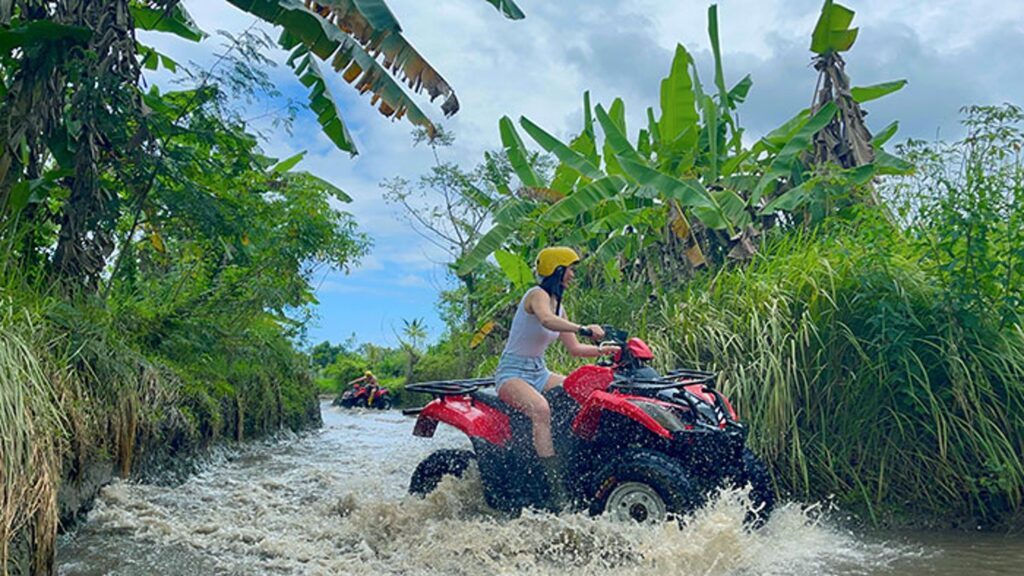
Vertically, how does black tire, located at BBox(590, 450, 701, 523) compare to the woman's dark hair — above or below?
below

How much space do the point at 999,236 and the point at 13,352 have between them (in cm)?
664

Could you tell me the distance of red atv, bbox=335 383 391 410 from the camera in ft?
74.9

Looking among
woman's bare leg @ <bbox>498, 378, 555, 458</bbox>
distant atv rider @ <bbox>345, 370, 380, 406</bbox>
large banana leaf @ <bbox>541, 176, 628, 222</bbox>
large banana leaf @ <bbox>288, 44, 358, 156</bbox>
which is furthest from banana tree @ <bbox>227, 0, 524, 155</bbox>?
distant atv rider @ <bbox>345, 370, 380, 406</bbox>

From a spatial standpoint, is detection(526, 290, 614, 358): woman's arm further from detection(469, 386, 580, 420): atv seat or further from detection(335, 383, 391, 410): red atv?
detection(335, 383, 391, 410): red atv

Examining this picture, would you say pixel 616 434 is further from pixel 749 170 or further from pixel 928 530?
pixel 749 170

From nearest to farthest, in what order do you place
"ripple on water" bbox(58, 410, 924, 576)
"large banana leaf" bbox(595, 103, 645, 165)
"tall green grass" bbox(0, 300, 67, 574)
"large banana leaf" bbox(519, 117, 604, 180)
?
"tall green grass" bbox(0, 300, 67, 574)
"ripple on water" bbox(58, 410, 924, 576)
"large banana leaf" bbox(595, 103, 645, 165)
"large banana leaf" bbox(519, 117, 604, 180)

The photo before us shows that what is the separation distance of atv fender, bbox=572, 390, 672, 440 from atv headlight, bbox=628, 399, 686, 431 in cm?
2

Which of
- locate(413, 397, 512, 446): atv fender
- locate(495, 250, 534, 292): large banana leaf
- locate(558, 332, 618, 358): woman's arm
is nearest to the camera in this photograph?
locate(558, 332, 618, 358): woman's arm

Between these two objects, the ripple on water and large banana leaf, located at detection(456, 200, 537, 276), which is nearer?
the ripple on water

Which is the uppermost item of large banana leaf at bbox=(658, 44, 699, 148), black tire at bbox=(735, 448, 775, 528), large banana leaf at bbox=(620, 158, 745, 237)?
large banana leaf at bbox=(658, 44, 699, 148)

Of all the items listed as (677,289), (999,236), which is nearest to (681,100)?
(677,289)

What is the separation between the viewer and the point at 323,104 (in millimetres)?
8430

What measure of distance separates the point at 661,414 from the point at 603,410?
1.38 feet

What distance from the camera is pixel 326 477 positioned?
27.6 ft
